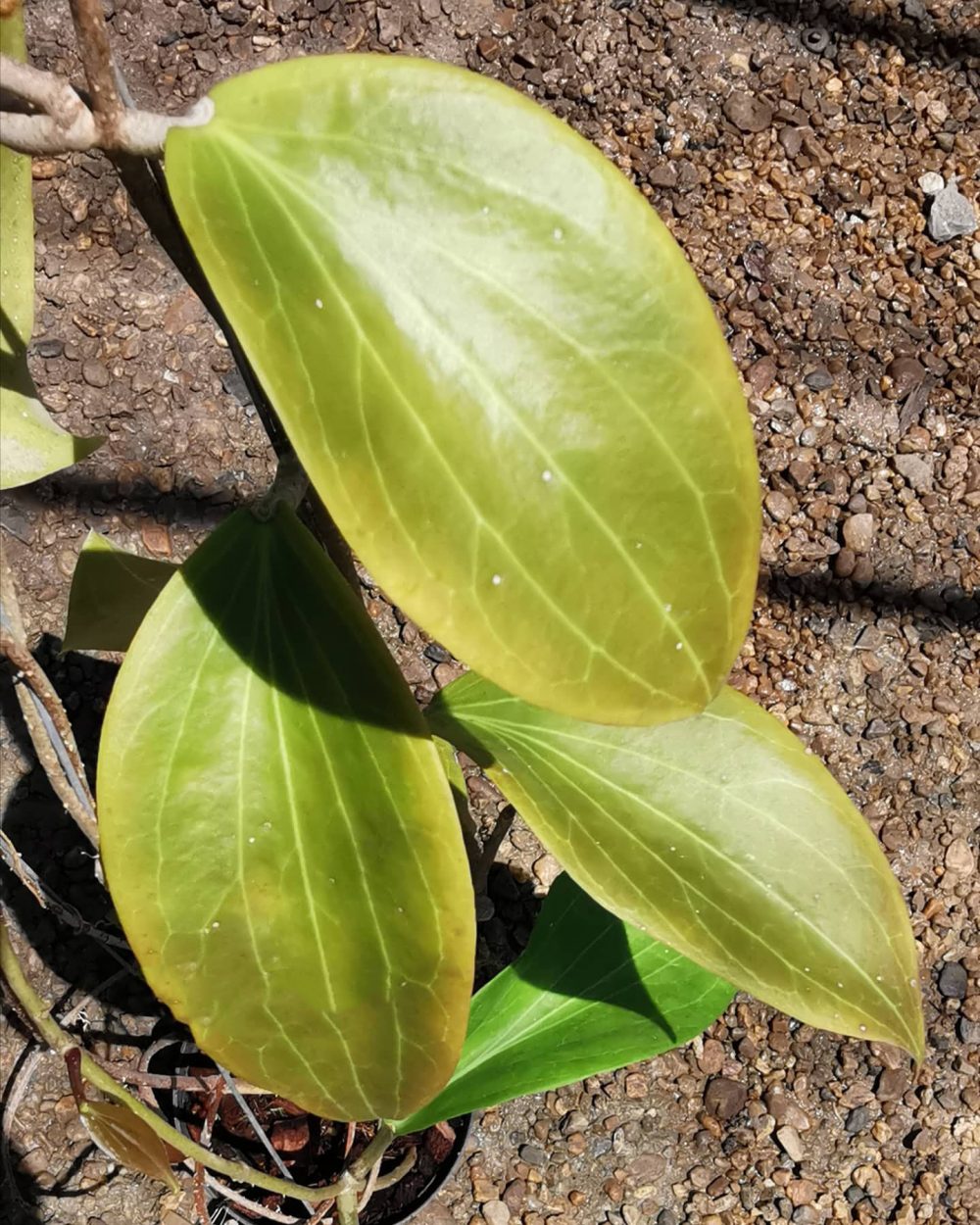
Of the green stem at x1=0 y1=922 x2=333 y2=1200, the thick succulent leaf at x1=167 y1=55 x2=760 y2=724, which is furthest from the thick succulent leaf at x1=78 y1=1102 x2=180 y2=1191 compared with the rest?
the thick succulent leaf at x1=167 y1=55 x2=760 y2=724

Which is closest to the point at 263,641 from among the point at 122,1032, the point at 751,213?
the point at 122,1032

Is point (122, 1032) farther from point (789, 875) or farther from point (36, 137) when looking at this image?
point (36, 137)

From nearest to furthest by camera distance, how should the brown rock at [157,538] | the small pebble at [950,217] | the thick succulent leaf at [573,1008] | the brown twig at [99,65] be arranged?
the brown twig at [99,65]
the thick succulent leaf at [573,1008]
the brown rock at [157,538]
the small pebble at [950,217]

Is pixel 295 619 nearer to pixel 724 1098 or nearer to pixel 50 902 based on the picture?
pixel 50 902

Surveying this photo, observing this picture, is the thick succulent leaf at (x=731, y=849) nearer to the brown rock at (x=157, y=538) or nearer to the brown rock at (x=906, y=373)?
the brown rock at (x=157, y=538)

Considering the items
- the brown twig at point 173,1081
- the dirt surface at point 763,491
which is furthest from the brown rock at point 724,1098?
the brown twig at point 173,1081

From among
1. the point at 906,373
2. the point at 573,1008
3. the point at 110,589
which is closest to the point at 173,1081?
the point at 573,1008
